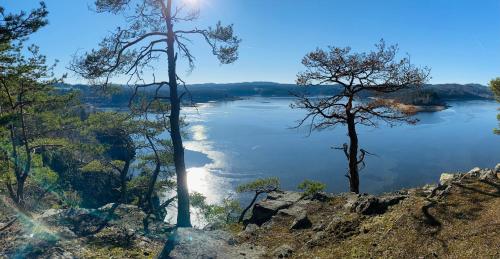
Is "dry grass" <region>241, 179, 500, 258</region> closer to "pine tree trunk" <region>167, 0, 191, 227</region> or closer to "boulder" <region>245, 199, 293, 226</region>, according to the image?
"boulder" <region>245, 199, 293, 226</region>

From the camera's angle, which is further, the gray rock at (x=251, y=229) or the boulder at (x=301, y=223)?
the gray rock at (x=251, y=229)

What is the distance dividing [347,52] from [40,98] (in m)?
18.1

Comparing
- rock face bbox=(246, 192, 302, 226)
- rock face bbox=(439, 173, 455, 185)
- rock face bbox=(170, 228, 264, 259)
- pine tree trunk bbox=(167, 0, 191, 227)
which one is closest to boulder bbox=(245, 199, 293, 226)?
rock face bbox=(246, 192, 302, 226)

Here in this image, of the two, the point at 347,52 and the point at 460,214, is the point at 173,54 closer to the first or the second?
the point at 347,52

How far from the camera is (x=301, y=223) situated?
13500mm

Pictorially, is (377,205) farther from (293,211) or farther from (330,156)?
(330,156)

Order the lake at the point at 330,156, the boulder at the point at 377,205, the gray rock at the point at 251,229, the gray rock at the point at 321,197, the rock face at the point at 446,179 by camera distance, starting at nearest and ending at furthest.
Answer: the boulder at the point at 377,205 → the gray rock at the point at 251,229 → the rock face at the point at 446,179 → the gray rock at the point at 321,197 → the lake at the point at 330,156

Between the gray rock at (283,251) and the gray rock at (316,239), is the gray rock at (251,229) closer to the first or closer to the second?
the gray rock at (283,251)

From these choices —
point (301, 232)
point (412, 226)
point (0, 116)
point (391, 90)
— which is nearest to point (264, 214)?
point (301, 232)

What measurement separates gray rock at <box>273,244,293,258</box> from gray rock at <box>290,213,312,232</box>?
2173mm

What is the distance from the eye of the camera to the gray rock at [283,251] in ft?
35.1

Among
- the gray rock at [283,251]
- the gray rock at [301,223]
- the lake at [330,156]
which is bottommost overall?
the lake at [330,156]

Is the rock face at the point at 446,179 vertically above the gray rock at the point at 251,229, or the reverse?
the rock face at the point at 446,179

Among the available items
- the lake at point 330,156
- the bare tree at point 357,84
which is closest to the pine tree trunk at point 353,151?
the bare tree at point 357,84
